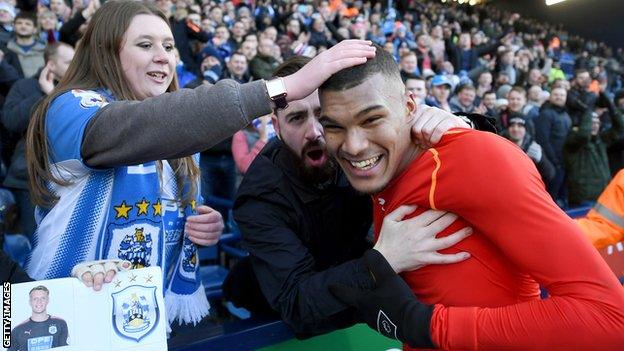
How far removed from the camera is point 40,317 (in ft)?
3.77

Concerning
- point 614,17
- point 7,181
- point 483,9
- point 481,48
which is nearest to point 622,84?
point 481,48

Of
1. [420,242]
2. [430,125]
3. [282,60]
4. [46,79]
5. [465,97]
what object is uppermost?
[46,79]

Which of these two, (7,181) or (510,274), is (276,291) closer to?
(510,274)

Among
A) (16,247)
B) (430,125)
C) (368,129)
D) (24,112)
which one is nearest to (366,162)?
(368,129)

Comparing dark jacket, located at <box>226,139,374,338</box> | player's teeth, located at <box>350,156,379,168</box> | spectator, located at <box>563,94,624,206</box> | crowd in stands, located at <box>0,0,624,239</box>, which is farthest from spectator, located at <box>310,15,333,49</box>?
player's teeth, located at <box>350,156,379,168</box>

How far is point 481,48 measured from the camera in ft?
44.8

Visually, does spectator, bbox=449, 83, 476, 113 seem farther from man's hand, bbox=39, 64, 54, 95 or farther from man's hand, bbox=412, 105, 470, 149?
man's hand, bbox=412, 105, 470, 149

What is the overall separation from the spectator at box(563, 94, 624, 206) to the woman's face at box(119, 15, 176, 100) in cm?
613

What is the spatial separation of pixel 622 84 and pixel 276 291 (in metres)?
15.1

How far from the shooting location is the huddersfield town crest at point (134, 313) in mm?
1235

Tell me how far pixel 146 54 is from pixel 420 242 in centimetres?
103

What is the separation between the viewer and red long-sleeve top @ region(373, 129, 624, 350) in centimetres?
112

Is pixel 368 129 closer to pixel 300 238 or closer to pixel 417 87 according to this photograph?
pixel 300 238

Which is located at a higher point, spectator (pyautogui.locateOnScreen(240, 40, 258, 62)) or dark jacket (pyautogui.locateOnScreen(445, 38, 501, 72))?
spectator (pyautogui.locateOnScreen(240, 40, 258, 62))
